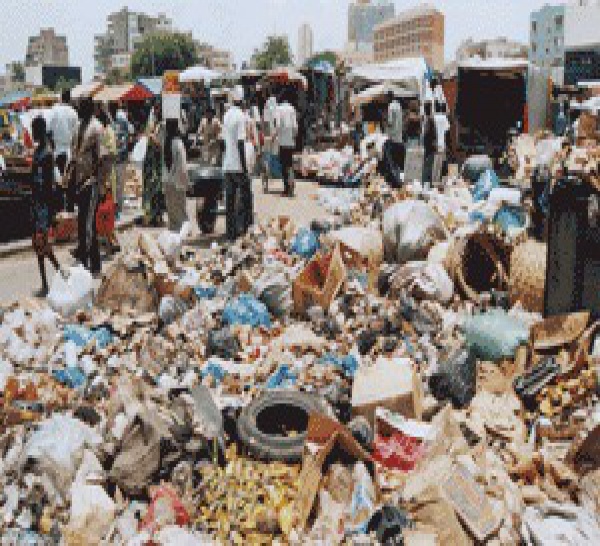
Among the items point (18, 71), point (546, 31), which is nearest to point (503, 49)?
point (546, 31)

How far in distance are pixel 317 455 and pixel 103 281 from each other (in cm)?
351

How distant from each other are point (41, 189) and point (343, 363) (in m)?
3.65

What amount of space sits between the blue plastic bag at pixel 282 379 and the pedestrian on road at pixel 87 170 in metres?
3.25

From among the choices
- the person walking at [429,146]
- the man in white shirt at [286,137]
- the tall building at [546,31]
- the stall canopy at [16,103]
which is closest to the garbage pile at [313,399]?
the person walking at [429,146]

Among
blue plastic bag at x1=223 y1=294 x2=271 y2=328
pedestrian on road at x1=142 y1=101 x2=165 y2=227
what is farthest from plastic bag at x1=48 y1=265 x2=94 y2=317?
pedestrian on road at x1=142 y1=101 x2=165 y2=227

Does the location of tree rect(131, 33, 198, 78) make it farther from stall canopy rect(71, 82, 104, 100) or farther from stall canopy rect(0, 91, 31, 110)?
stall canopy rect(71, 82, 104, 100)

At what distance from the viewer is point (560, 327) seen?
5461 millimetres

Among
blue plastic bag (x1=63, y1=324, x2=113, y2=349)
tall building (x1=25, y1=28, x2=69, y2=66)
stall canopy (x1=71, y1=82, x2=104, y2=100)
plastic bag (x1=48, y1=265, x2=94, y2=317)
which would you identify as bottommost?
blue plastic bag (x1=63, y1=324, x2=113, y2=349)

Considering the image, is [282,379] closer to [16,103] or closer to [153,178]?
[153,178]

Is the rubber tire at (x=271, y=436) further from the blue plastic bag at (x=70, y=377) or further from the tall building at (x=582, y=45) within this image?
the tall building at (x=582, y=45)

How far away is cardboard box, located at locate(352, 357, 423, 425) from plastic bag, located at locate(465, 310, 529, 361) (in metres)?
0.78

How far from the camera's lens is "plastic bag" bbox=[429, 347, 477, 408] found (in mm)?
5242

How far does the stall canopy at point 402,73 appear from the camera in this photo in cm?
1426

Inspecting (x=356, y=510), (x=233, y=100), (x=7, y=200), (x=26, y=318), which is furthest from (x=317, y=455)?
(x=7, y=200)
